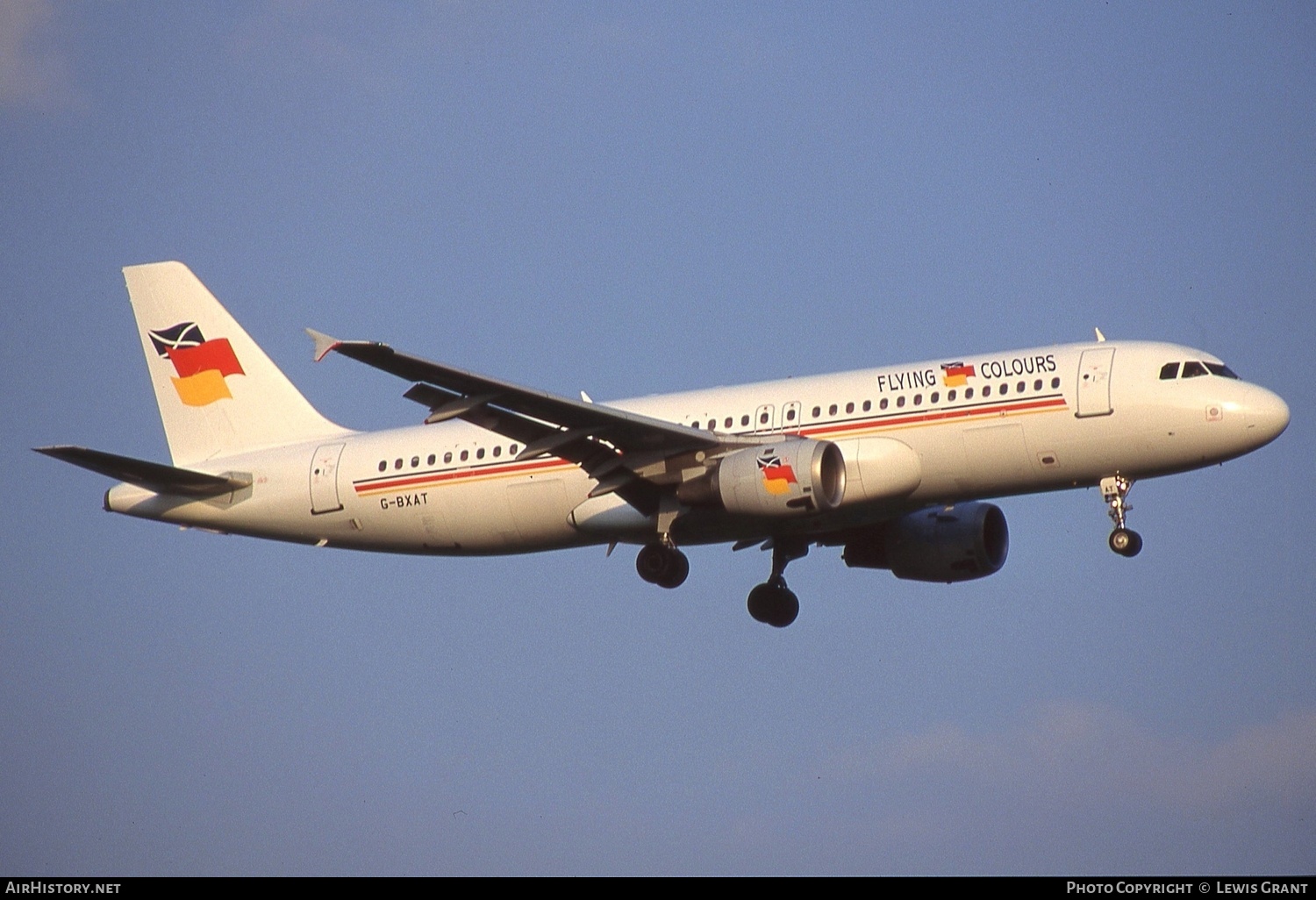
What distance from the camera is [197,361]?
48.3 metres

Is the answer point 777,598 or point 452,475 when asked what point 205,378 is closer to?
point 452,475

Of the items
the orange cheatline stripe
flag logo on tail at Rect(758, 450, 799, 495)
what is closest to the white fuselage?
the orange cheatline stripe

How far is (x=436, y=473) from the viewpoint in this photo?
4300 cm

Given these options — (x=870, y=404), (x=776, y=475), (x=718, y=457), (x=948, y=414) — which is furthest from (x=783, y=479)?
(x=948, y=414)

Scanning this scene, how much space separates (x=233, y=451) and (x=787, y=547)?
13.9 meters

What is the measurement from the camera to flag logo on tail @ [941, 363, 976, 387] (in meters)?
38.6

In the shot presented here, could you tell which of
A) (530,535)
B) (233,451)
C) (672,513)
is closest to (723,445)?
(672,513)

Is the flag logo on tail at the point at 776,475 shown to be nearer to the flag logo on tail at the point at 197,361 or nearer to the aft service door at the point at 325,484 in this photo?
the aft service door at the point at 325,484

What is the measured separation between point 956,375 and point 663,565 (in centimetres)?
740

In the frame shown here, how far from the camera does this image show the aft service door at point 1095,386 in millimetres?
37562

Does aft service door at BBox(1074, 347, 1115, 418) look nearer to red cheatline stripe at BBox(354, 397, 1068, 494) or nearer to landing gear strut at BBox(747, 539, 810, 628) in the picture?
red cheatline stripe at BBox(354, 397, 1068, 494)

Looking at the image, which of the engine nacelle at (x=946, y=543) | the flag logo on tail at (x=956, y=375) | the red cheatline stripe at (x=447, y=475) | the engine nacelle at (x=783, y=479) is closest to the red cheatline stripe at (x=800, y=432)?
the red cheatline stripe at (x=447, y=475)

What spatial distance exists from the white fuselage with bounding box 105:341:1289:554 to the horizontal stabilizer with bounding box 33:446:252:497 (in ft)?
1.03
